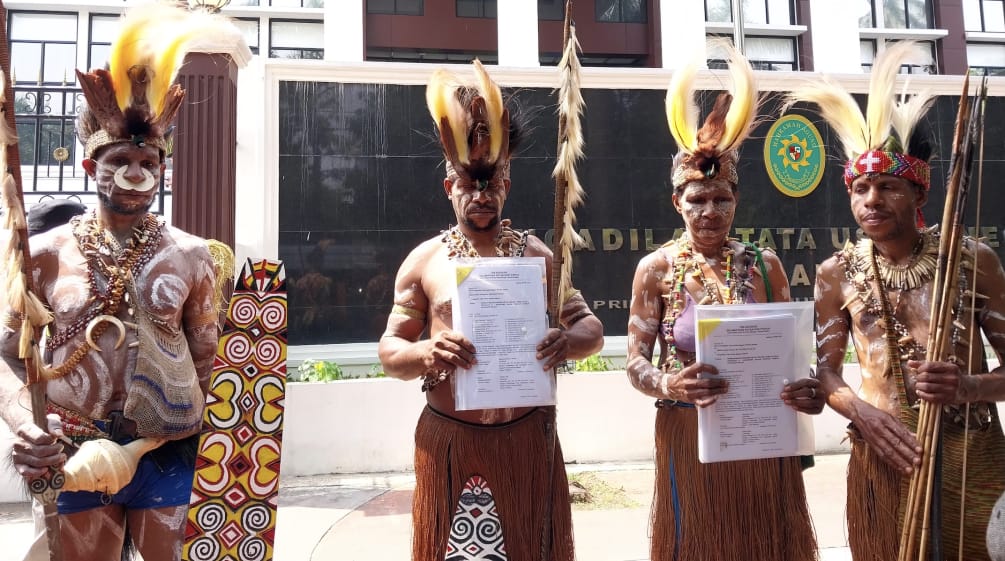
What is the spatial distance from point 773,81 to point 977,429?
6443 millimetres

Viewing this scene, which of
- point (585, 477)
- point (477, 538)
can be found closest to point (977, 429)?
point (477, 538)

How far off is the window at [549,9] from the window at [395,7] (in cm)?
304

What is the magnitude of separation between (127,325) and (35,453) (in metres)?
0.49

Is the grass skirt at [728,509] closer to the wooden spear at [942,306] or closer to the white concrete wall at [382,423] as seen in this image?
the wooden spear at [942,306]

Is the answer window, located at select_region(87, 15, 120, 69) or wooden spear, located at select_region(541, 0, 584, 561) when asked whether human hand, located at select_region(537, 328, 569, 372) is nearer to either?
wooden spear, located at select_region(541, 0, 584, 561)

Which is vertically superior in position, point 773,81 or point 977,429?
point 773,81

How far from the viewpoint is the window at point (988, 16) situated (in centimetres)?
2141

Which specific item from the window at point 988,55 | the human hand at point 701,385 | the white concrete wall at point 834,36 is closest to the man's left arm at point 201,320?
the human hand at point 701,385

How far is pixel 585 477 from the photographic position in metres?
6.18

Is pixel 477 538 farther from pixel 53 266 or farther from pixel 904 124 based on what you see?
pixel 904 124

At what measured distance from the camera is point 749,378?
2402 mm

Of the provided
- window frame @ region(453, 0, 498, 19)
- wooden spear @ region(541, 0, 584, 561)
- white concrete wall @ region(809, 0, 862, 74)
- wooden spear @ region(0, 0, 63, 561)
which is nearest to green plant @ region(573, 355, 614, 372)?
wooden spear @ region(541, 0, 584, 561)

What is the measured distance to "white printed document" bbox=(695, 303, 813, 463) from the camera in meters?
2.37

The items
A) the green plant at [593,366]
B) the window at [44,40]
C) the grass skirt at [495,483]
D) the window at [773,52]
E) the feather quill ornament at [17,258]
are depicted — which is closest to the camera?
the feather quill ornament at [17,258]
